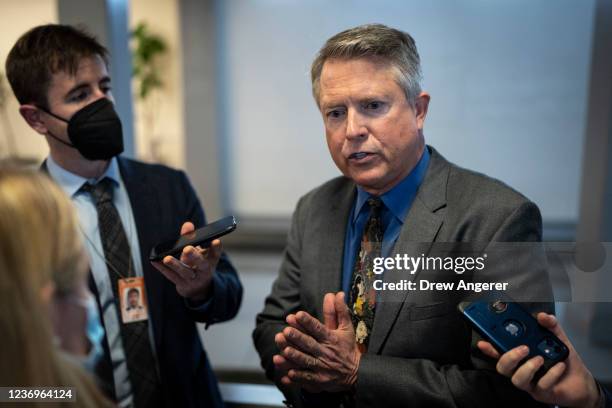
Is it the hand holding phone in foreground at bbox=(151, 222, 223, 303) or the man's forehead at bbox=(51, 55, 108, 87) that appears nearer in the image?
the hand holding phone in foreground at bbox=(151, 222, 223, 303)

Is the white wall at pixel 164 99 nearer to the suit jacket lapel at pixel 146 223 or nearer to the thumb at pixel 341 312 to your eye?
the suit jacket lapel at pixel 146 223

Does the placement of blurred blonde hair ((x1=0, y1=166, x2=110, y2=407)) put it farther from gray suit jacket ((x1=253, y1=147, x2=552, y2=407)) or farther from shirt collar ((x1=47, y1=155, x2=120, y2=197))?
shirt collar ((x1=47, y1=155, x2=120, y2=197))

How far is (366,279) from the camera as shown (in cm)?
141

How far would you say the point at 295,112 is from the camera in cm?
499

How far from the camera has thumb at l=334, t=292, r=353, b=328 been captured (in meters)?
1.23

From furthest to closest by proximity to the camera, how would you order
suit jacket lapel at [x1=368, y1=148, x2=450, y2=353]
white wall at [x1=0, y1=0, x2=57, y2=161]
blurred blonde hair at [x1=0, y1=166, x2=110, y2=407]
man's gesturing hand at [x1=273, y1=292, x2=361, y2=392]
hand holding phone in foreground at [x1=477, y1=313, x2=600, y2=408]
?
white wall at [x1=0, y1=0, x2=57, y2=161]
suit jacket lapel at [x1=368, y1=148, x2=450, y2=353]
man's gesturing hand at [x1=273, y1=292, x2=361, y2=392]
hand holding phone in foreground at [x1=477, y1=313, x2=600, y2=408]
blurred blonde hair at [x1=0, y1=166, x2=110, y2=407]

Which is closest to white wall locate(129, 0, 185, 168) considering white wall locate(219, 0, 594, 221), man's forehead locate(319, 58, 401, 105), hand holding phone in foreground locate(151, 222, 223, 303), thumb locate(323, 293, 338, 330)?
white wall locate(219, 0, 594, 221)

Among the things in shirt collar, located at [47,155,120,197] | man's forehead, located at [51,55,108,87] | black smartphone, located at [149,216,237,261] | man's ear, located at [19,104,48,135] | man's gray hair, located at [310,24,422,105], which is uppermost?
man's gray hair, located at [310,24,422,105]

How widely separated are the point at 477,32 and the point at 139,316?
392cm

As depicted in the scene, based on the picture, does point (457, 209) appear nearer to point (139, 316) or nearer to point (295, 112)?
point (139, 316)

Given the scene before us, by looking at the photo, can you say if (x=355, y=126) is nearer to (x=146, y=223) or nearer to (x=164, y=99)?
(x=146, y=223)

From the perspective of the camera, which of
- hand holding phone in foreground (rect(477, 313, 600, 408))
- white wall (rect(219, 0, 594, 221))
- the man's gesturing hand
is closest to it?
hand holding phone in foreground (rect(477, 313, 600, 408))

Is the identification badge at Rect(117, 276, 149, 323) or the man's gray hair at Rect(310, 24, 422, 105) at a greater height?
the man's gray hair at Rect(310, 24, 422, 105)

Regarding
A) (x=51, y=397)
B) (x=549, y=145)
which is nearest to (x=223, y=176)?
(x=549, y=145)
